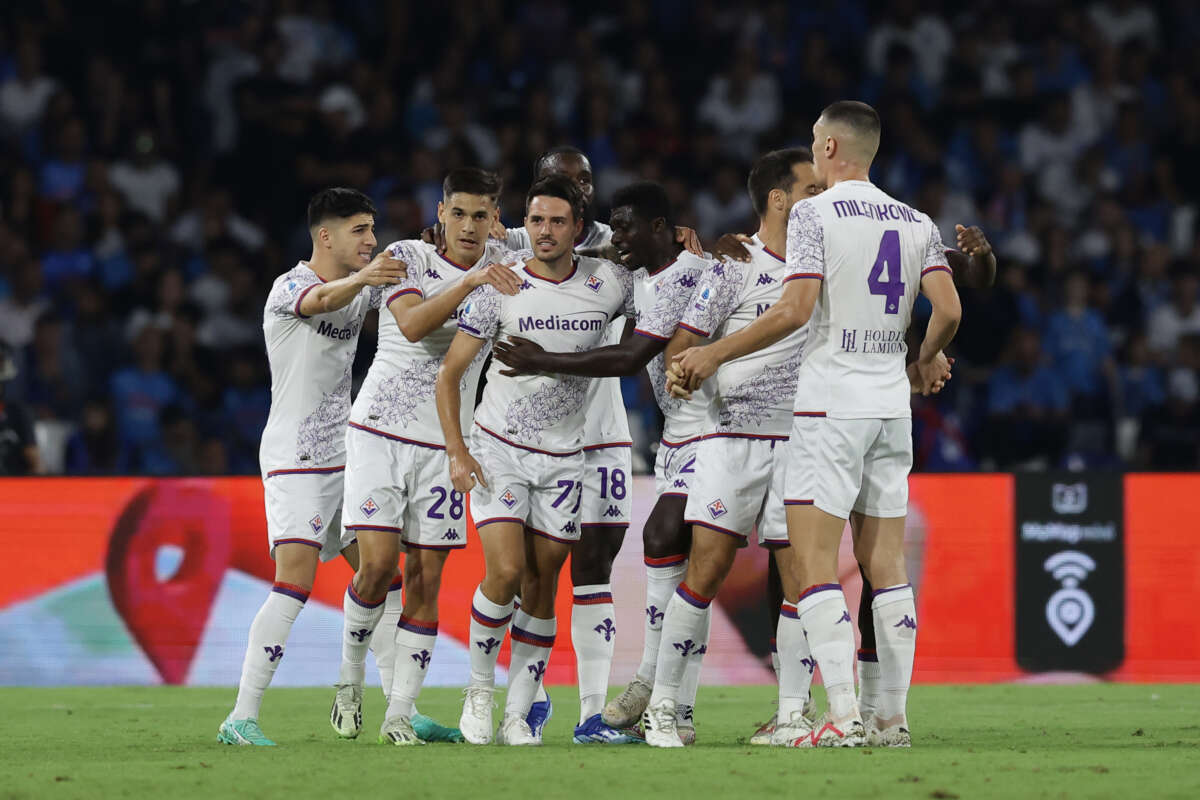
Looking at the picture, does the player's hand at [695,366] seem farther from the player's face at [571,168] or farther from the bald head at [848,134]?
the player's face at [571,168]

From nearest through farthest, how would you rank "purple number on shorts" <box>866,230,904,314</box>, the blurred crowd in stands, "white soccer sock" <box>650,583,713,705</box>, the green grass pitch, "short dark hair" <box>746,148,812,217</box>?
the green grass pitch → "purple number on shorts" <box>866,230,904,314</box> → "white soccer sock" <box>650,583,713,705</box> → "short dark hair" <box>746,148,812,217</box> → the blurred crowd in stands

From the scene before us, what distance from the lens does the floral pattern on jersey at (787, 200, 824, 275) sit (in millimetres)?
6480

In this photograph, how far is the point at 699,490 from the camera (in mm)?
7117

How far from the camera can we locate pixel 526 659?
23.9 feet

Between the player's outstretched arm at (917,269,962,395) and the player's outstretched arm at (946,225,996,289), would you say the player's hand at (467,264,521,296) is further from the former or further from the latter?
the player's outstretched arm at (946,225,996,289)

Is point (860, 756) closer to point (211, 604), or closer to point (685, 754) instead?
point (685, 754)

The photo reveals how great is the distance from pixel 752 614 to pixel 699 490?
154 inches

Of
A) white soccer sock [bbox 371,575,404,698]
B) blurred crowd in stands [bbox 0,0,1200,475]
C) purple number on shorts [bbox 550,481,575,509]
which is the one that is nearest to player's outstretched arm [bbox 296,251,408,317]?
purple number on shorts [bbox 550,481,575,509]

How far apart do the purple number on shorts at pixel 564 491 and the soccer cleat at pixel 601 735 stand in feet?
3.21

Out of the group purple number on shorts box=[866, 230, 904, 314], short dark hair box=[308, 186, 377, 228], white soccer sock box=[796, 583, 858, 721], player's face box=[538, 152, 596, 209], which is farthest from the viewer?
player's face box=[538, 152, 596, 209]

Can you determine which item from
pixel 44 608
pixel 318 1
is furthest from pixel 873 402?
pixel 318 1

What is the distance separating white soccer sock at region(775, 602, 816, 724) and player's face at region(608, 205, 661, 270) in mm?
1728

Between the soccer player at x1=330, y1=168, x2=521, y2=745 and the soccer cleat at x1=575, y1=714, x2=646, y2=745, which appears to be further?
the soccer player at x1=330, y1=168, x2=521, y2=745

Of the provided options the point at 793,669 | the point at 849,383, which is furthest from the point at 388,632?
the point at 849,383
